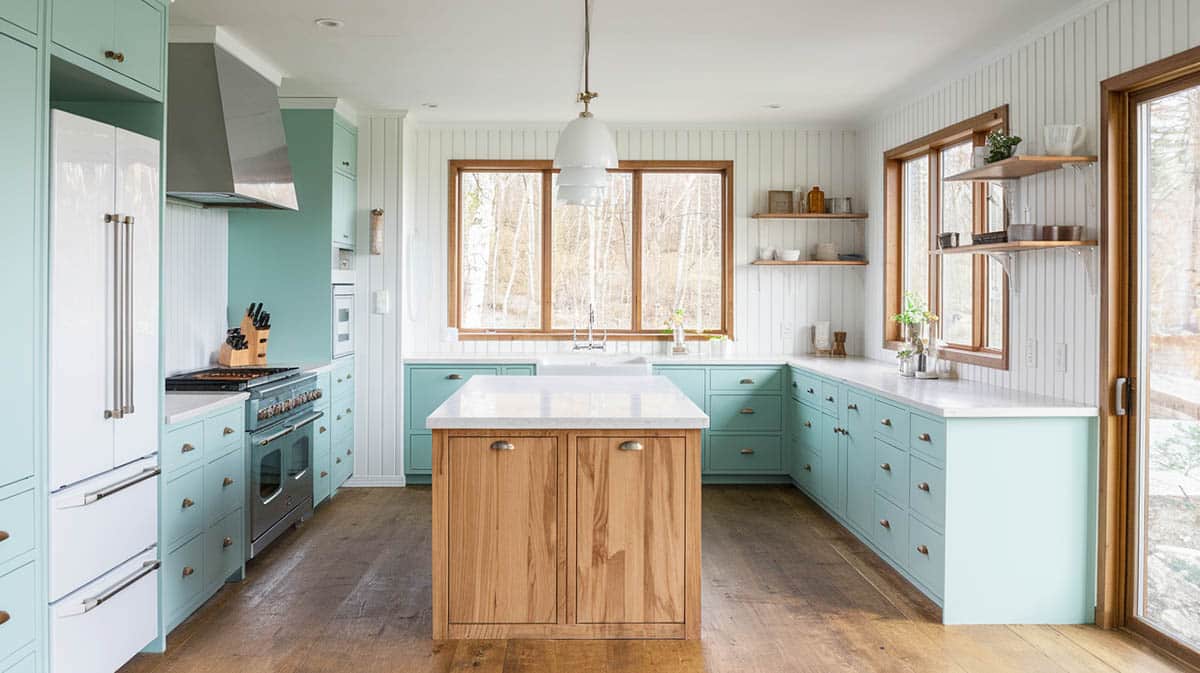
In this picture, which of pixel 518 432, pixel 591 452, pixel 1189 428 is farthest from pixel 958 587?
pixel 518 432

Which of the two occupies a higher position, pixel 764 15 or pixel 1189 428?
pixel 764 15

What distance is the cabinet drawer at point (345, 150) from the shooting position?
5438mm

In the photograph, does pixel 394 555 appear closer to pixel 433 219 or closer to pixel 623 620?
pixel 623 620

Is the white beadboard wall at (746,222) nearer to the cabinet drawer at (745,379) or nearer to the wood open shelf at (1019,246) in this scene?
the cabinet drawer at (745,379)

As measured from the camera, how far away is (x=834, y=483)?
16.5 ft

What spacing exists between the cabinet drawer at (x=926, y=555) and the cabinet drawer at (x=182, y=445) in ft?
9.88

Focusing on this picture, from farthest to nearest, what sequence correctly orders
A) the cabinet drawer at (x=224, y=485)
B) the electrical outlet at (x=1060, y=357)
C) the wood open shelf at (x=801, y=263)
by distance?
the wood open shelf at (x=801, y=263), the electrical outlet at (x=1060, y=357), the cabinet drawer at (x=224, y=485)

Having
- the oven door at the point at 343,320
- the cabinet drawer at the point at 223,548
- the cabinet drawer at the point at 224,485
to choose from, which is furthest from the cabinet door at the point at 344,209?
the cabinet drawer at the point at 223,548

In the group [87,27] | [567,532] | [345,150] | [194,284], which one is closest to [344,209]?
[345,150]

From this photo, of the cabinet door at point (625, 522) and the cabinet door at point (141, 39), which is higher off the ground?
the cabinet door at point (141, 39)

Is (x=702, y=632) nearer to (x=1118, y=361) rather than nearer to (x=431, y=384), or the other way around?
(x=1118, y=361)

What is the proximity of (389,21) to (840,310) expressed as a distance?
12.7 ft

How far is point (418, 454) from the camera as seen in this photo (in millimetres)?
5941

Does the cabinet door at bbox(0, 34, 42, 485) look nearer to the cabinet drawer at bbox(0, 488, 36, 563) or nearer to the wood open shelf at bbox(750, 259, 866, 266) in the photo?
the cabinet drawer at bbox(0, 488, 36, 563)
